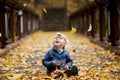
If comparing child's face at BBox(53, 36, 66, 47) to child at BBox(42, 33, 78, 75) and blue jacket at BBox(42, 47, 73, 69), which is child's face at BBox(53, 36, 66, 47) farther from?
blue jacket at BBox(42, 47, 73, 69)

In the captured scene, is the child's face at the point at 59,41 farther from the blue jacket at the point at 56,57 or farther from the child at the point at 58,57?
the blue jacket at the point at 56,57

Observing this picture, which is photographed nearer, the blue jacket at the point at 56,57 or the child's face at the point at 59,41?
the child's face at the point at 59,41

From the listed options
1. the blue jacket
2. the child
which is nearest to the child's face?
the child

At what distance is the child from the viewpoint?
7.20 metres

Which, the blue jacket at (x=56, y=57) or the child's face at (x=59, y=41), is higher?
the child's face at (x=59, y=41)

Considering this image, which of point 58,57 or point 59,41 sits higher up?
point 59,41

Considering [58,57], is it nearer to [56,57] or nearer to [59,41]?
[56,57]

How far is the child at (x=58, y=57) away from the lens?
23.6 ft

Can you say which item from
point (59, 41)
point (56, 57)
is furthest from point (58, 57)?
point (59, 41)

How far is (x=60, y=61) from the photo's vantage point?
292 inches

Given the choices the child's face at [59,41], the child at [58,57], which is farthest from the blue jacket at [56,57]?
the child's face at [59,41]

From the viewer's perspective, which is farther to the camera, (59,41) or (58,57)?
(58,57)

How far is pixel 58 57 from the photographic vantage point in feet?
24.4

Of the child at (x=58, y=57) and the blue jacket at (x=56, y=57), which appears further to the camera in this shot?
the blue jacket at (x=56, y=57)
